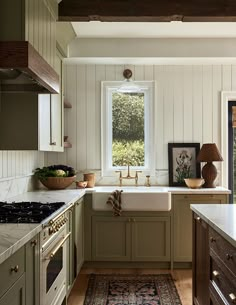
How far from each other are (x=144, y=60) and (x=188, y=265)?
7.75 feet

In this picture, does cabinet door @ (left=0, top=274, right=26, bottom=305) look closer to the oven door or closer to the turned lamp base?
the oven door

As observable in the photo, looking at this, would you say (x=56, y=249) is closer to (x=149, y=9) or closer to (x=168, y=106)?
(x=149, y=9)

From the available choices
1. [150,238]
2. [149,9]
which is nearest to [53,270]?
[150,238]

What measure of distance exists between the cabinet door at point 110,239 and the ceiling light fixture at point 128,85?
1.54 metres

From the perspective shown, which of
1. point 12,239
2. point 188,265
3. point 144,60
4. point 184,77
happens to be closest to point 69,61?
point 144,60

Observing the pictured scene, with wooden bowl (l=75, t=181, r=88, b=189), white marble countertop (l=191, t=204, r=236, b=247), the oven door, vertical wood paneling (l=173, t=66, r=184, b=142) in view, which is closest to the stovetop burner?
the oven door

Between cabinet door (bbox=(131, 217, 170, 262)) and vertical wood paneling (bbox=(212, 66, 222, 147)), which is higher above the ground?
vertical wood paneling (bbox=(212, 66, 222, 147))

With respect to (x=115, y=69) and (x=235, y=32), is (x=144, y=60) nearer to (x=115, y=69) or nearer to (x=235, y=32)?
(x=115, y=69)

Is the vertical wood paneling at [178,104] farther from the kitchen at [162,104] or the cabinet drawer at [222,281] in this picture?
the cabinet drawer at [222,281]

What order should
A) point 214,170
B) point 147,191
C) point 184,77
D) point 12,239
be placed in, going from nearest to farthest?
point 12,239
point 147,191
point 214,170
point 184,77

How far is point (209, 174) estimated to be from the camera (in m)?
4.44

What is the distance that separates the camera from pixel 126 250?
4.21m

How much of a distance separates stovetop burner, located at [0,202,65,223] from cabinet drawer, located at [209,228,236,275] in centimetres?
101

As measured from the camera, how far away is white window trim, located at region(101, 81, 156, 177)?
4.77 m
